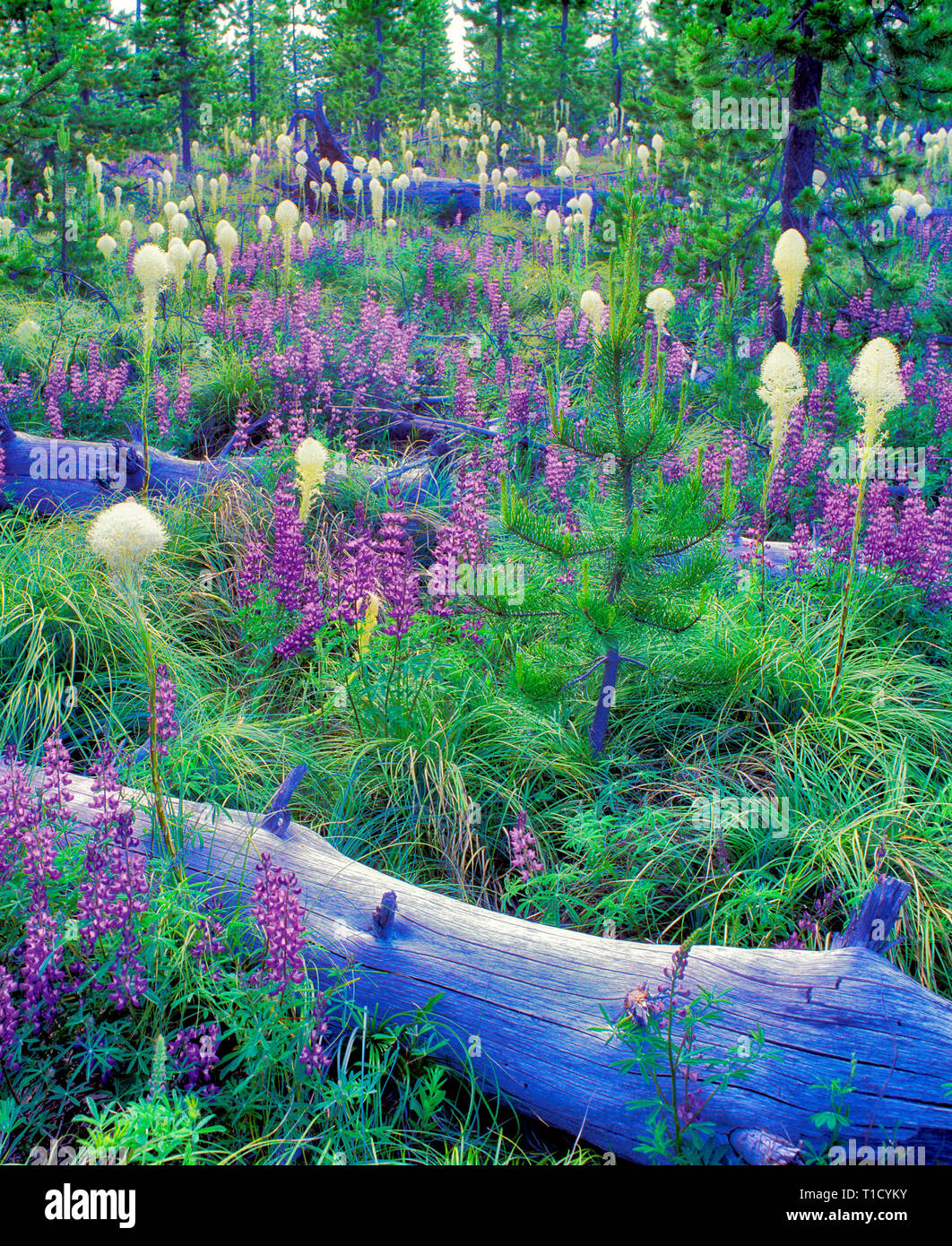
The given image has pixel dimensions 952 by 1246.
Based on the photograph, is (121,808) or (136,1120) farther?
(121,808)

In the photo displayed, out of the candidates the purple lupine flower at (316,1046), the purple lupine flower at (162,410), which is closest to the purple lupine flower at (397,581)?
the purple lupine flower at (316,1046)

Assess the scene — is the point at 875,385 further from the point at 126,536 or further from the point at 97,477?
the point at 97,477

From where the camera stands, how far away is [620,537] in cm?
300

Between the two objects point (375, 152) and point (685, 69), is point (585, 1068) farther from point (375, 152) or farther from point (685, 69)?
point (375, 152)

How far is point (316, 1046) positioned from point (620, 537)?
181 cm

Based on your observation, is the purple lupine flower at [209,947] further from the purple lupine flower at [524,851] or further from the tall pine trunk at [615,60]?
the tall pine trunk at [615,60]

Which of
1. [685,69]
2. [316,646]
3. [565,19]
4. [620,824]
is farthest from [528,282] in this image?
[565,19]

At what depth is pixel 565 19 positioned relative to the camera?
2545cm

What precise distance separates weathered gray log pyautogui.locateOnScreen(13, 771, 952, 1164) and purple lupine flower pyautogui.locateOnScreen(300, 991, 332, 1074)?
0.27m

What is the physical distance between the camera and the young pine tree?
9.47 ft

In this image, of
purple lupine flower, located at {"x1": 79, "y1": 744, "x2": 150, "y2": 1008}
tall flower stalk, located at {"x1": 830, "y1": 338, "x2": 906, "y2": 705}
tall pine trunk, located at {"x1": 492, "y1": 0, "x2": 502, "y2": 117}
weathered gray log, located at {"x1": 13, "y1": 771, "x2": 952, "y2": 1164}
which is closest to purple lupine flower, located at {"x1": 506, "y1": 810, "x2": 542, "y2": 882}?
weathered gray log, located at {"x1": 13, "y1": 771, "x2": 952, "y2": 1164}

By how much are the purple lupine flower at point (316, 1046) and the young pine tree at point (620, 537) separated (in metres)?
1.28

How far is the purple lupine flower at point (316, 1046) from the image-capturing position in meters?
2.03

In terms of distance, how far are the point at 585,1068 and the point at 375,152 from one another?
68.8ft
